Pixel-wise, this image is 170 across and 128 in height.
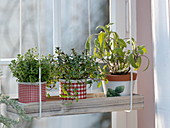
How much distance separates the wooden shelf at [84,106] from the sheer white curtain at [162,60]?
13cm

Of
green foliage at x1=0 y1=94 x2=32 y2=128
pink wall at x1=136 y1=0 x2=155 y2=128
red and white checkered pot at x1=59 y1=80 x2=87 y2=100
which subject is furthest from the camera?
pink wall at x1=136 y1=0 x2=155 y2=128

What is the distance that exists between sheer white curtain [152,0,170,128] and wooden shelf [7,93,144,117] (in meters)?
0.13

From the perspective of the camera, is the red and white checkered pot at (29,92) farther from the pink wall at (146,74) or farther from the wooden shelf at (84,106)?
the pink wall at (146,74)

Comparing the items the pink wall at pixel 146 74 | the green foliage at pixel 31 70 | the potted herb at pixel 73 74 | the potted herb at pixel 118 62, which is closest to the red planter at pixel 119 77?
the potted herb at pixel 118 62

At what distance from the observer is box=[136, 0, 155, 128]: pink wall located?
1860 mm

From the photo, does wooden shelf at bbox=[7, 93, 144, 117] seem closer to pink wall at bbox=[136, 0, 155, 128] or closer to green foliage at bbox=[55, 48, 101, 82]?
green foliage at bbox=[55, 48, 101, 82]

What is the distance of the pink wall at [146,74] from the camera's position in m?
1.86

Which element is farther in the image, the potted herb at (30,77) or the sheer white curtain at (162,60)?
the sheer white curtain at (162,60)

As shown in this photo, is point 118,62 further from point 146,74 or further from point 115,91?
point 146,74

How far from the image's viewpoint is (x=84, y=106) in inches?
54.5

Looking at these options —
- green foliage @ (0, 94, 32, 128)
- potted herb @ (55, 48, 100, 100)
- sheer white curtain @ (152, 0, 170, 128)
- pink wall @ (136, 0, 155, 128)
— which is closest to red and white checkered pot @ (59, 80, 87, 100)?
potted herb @ (55, 48, 100, 100)

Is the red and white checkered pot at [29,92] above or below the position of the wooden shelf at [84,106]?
above

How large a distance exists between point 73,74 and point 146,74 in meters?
0.70

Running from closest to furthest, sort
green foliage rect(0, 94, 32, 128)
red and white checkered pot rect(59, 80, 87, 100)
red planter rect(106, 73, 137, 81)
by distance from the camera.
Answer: green foliage rect(0, 94, 32, 128), red and white checkered pot rect(59, 80, 87, 100), red planter rect(106, 73, 137, 81)
